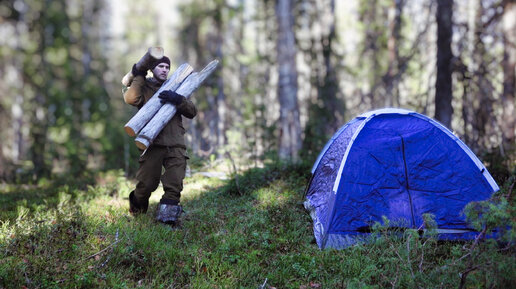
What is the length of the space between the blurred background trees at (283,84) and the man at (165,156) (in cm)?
266

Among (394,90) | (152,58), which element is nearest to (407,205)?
(152,58)

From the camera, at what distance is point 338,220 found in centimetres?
504

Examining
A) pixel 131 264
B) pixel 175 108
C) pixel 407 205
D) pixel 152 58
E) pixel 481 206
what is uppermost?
pixel 152 58

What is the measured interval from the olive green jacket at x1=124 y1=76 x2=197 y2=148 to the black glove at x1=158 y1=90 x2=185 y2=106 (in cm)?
6

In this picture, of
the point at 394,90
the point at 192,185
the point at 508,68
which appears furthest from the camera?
the point at 394,90

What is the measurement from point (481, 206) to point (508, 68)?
7495 mm

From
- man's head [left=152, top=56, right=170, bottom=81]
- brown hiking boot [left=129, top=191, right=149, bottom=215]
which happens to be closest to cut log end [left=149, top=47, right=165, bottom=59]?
man's head [left=152, top=56, right=170, bottom=81]

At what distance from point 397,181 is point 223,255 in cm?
265

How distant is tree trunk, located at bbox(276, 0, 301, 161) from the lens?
422 inches

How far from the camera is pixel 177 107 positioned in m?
5.26

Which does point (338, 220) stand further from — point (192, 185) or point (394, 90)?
point (394, 90)

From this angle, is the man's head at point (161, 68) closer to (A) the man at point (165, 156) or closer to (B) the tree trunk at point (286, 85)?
(A) the man at point (165, 156)

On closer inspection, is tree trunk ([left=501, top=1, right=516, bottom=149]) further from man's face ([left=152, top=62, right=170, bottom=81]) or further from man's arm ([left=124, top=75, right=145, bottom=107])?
man's arm ([left=124, top=75, right=145, bottom=107])

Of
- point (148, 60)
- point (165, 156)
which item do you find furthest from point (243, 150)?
point (148, 60)
